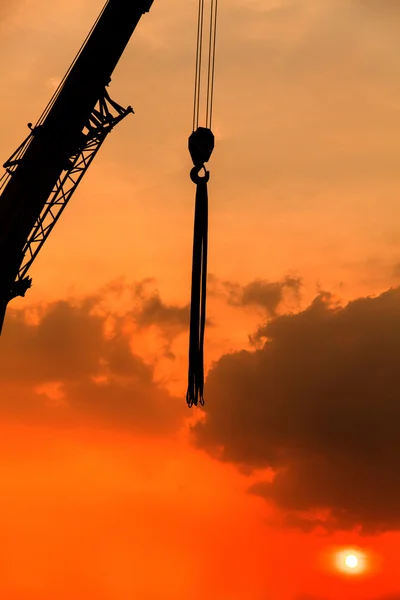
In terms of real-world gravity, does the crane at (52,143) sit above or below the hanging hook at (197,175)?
above

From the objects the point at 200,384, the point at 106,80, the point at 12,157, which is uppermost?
the point at 106,80

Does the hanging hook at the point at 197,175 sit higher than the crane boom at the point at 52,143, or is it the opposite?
the crane boom at the point at 52,143

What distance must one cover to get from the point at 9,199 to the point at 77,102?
3793mm

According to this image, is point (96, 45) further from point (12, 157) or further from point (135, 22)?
point (12, 157)

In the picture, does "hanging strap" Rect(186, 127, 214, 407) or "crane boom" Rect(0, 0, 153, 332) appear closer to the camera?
"hanging strap" Rect(186, 127, 214, 407)

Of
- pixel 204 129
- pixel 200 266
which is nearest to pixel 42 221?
pixel 204 129

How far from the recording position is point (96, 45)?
27.8 meters

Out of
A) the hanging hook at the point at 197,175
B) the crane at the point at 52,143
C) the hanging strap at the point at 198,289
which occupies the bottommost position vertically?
the hanging strap at the point at 198,289

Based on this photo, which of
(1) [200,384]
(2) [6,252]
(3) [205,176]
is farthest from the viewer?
(2) [6,252]

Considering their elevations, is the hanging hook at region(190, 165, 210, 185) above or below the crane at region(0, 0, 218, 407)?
below

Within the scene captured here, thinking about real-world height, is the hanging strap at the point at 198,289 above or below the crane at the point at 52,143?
below

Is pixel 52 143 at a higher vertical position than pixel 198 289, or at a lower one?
higher

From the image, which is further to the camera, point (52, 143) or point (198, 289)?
point (52, 143)

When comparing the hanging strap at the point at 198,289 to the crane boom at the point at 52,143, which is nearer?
the hanging strap at the point at 198,289
